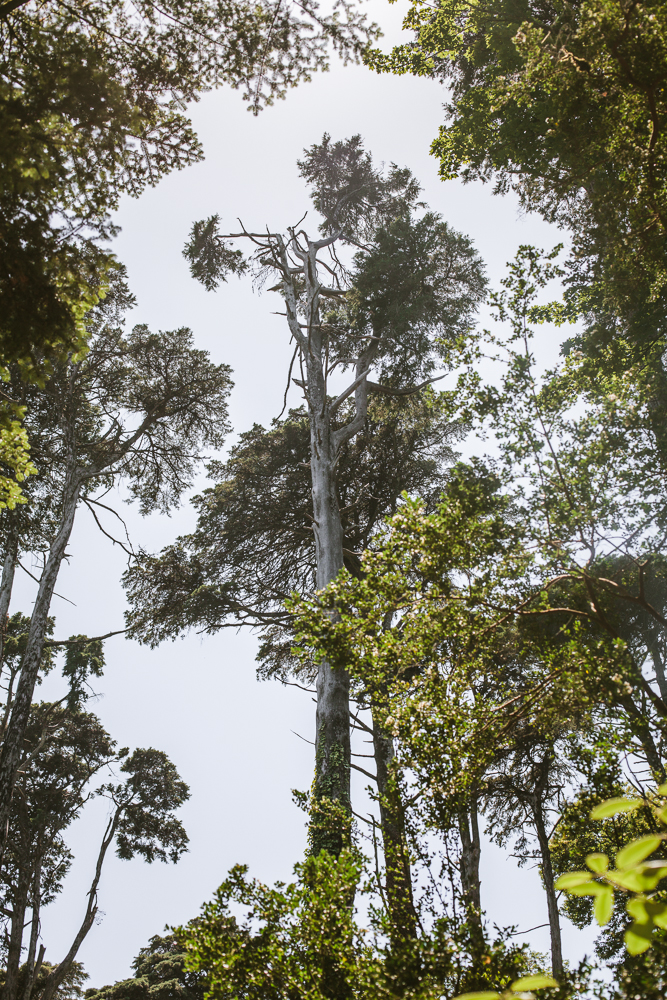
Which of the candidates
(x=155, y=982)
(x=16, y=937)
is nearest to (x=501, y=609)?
(x=16, y=937)

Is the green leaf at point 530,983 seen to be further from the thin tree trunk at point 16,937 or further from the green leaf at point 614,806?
the thin tree trunk at point 16,937

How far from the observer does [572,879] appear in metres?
0.83

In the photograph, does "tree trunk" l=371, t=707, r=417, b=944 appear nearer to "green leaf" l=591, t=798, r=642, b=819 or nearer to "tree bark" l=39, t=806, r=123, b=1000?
"green leaf" l=591, t=798, r=642, b=819

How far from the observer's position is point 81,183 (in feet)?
16.8

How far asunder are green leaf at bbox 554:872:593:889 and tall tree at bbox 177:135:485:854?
849 cm

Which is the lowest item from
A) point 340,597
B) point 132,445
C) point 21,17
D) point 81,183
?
point 340,597

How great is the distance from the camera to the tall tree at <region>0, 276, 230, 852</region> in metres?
12.1

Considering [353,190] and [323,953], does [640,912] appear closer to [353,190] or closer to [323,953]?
[323,953]

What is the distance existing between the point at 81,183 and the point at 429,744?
5.43 meters

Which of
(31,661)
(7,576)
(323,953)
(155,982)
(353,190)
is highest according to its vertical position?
(353,190)

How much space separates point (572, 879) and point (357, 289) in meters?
12.8

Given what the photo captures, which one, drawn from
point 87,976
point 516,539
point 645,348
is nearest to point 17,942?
point 87,976

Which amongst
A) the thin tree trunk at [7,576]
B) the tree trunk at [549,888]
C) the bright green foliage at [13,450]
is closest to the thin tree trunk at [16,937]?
the thin tree trunk at [7,576]

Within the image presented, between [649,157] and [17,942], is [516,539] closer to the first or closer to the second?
[649,157]
